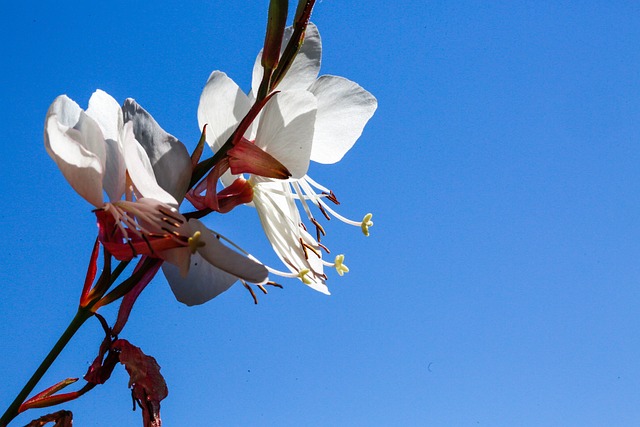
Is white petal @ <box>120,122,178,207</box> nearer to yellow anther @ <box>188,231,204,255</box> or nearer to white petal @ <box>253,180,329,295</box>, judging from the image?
yellow anther @ <box>188,231,204,255</box>

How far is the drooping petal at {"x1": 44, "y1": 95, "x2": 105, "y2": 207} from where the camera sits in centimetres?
65

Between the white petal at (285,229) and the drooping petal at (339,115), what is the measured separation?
0.09 meters

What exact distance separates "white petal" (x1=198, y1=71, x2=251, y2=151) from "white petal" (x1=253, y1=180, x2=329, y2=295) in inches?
3.0

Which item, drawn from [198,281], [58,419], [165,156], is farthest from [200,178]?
[58,419]

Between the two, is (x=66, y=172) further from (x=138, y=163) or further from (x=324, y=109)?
(x=324, y=109)

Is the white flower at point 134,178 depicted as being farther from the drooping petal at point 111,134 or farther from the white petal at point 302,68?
the white petal at point 302,68

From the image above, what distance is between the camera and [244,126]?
29.2 inches

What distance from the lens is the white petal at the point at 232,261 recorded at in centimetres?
64

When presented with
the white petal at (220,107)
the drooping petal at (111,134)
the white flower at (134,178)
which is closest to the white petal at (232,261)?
the white flower at (134,178)

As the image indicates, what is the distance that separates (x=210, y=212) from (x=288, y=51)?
0.65ft

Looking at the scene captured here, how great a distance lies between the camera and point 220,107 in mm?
830

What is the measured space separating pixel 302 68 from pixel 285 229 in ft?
0.66

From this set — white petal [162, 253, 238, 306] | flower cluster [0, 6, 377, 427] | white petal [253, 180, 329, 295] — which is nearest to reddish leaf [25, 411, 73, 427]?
flower cluster [0, 6, 377, 427]

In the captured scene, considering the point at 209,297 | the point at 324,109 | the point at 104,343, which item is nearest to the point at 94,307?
the point at 104,343
